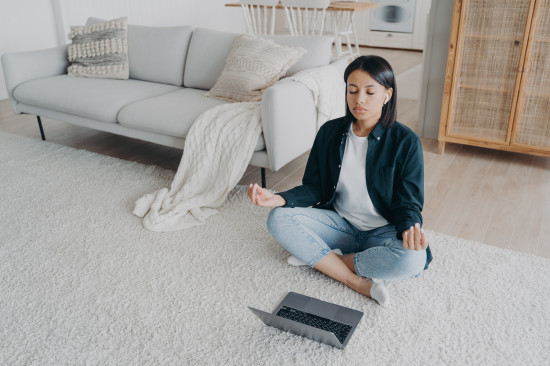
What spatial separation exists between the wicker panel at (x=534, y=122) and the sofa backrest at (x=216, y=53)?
1141mm

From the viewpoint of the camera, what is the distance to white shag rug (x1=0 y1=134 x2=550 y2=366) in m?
1.44

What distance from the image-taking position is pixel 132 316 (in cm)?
160

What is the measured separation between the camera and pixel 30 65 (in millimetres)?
3273

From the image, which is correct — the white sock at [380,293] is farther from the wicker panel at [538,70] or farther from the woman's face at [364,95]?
the wicker panel at [538,70]

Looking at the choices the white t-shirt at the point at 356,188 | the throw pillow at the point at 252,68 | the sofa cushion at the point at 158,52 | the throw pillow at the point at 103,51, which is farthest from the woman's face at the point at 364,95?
the throw pillow at the point at 103,51

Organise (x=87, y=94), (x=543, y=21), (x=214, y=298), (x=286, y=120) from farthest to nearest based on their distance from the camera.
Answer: (x=87, y=94) → (x=543, y=21) → (x=286, y=120) → (x=214, y=298)

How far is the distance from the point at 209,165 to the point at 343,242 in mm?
894

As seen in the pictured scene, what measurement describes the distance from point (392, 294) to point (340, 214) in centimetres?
34

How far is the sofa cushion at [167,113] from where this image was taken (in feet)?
8.33

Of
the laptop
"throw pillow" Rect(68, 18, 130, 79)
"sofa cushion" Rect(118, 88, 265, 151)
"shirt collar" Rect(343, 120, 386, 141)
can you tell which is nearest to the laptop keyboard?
the laptop

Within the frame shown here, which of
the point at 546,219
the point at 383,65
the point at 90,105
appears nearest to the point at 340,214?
the point at 383,65

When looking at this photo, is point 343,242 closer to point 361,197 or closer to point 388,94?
point 361,197

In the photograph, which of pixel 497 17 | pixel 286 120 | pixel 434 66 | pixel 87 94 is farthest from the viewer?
pixel 434 66

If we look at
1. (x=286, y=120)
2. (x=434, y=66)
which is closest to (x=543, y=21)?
(x=434, y=66)
